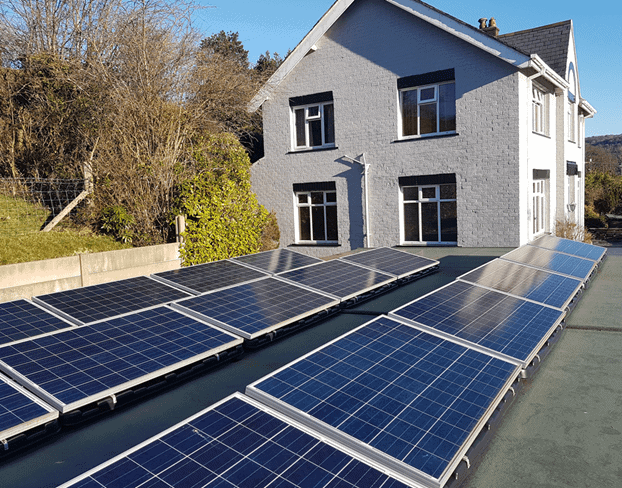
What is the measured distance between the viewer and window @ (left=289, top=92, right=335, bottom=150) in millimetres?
21359

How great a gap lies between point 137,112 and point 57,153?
3591 millimetres

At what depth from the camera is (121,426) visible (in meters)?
3.64

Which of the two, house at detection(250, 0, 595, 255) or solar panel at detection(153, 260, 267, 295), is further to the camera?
house at detection(250, 0, 595, 255)

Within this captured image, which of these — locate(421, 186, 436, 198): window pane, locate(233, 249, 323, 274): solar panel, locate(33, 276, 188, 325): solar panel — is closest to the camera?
locate(33, 276, 188, 325): solar panel

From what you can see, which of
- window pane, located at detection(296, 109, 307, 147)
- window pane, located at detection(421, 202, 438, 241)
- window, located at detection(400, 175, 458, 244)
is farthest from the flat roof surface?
window pane, located at detection(296, 109, 307, 147)

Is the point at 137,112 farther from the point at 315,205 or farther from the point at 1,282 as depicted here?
the point at 315,205

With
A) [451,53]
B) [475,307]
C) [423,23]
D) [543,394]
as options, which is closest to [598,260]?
[475,307]

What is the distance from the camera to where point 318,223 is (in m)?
22.2

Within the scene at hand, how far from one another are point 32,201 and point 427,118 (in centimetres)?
1373

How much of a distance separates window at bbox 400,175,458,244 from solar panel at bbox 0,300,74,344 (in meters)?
15.5

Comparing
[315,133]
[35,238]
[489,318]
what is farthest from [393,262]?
[315,133]

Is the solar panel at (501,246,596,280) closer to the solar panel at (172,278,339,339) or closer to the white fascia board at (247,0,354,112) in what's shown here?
the solar panel at (172,278,339,339)

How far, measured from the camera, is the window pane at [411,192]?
19.8 metres

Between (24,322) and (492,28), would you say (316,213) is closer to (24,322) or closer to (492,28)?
(492,28)
